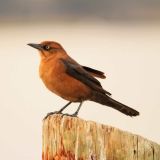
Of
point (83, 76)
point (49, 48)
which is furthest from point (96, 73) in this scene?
point (49, 48)

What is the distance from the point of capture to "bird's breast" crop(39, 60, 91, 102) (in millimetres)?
8461

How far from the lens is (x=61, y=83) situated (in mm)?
8492

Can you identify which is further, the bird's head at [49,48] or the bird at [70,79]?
the bird's head at [49,48]

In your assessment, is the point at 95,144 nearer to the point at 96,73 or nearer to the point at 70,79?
the point at 96,73

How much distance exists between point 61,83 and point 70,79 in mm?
132

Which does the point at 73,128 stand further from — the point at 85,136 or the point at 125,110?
the point at 125,110

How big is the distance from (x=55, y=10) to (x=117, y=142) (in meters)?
4.99

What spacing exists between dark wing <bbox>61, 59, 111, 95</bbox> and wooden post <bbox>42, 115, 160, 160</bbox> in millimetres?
1574

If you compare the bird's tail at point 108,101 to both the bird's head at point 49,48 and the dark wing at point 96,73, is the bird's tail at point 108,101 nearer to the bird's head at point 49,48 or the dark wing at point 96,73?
the dark wing at point 96,73

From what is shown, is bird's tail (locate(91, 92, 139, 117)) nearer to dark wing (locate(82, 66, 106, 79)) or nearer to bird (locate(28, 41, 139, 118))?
bird (locate(28, 41, 139, 118))

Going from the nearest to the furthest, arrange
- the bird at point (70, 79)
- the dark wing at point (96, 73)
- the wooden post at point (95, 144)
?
the wooden post at point (95, 144)
the dark wing at point (96, 73)
the bird at point (70, 79)

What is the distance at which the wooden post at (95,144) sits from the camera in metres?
6.70

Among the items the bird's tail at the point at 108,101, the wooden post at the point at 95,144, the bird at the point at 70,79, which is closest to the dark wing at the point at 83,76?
the bird at the point at 70,79

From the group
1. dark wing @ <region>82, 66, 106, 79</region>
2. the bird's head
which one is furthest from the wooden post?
the bird's head
